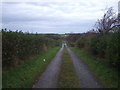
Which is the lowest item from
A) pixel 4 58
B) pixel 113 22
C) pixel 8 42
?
pixel 4 58

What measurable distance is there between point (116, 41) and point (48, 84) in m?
4.97

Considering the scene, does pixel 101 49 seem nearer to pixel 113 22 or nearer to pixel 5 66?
pixel 5 66

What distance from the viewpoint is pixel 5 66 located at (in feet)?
36.8

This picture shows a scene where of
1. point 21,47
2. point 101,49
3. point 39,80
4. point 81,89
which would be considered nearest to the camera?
point 81,89

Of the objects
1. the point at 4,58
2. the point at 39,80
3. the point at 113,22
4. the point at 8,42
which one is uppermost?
the point at 113,22

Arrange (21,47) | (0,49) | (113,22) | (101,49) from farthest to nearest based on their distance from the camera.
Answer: (113,22)
(101,49)
(21,47)
(0,49)

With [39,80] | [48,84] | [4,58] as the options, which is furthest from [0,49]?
[48,84]

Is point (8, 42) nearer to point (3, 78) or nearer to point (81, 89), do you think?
point (3, 78)

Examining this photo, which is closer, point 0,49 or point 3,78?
point 3,78

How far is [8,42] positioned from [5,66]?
1.43 metres

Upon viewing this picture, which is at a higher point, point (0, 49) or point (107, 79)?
point (0, 49)

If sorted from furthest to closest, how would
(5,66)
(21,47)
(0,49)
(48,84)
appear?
(21,47) → (5,66) → (0,49) → (48,84)

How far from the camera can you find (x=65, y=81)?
29.1 ft

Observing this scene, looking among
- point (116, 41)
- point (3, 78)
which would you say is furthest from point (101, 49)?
point (3, 78)
